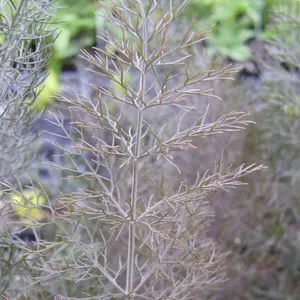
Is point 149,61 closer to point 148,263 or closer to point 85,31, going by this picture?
point 148,263

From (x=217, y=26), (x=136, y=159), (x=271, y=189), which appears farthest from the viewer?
(x=217, y=26)

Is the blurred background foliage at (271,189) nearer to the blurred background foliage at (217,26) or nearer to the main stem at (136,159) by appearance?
the main stem at (136,159)

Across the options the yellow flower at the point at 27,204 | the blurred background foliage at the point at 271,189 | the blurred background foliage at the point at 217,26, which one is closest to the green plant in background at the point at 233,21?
the blurred background foliage at the point at 217,26

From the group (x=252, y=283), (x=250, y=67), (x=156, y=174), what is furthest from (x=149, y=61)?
(x=250, y=67)

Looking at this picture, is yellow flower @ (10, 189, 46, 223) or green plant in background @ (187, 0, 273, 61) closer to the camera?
yellow flower @ (10, 189, 46, 223)

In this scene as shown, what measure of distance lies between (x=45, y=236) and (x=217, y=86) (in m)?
0.41

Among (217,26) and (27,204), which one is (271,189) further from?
(217,26)

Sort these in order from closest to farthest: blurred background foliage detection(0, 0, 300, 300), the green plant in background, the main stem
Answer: the main stem → blurred background foliage detection(0, 0, 300, 300) → the green plant in background

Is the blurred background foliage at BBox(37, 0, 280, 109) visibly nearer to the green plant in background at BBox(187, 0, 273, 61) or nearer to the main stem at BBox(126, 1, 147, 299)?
the green plant in background at BBox(187, 0, 273, 61)

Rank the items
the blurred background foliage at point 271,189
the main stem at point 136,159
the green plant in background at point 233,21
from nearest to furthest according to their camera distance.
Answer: the main stem at point 136,159 → the blurred background foliage at point 271,189 → the green plant in background at point 233,21

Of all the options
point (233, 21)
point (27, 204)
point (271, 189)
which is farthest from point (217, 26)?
point (27, 204)

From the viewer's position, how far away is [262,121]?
94 cm

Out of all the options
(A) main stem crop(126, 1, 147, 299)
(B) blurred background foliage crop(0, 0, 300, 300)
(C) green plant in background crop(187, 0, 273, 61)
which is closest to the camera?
(A) main stem crop(126, 1, 147, 299)

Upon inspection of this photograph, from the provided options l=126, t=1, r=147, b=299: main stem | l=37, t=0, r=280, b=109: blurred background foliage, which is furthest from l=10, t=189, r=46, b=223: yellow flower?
l=37, t=0, r=280, b=109: blurred background foliage
